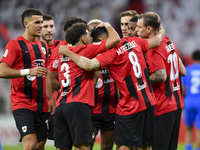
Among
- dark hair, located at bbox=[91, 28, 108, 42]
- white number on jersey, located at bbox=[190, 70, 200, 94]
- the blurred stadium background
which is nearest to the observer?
dark hair, located at bbox=[91, 28, 108, 42]

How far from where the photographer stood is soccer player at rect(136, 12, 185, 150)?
4531 mm

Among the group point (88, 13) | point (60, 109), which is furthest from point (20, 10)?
point (60, 109)

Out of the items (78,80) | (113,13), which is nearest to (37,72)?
(78,80)

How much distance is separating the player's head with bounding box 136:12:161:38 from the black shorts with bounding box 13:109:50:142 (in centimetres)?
204

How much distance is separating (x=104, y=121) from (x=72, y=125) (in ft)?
4.87

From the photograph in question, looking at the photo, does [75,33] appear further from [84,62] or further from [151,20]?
[151,20]

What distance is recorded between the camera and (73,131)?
4055 mm

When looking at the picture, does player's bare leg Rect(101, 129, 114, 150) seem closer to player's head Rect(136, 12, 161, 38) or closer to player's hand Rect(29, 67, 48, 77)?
player's hand Rect(29, 67, 48, 77)

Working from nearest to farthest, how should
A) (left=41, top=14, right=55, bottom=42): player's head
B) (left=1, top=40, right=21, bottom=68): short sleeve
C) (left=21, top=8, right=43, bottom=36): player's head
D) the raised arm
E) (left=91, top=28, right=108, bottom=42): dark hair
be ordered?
the raised arm → (left=91, top=28, right=108, bottom=42): dark hair → (left=1, top=40, right=21, bottom=68): short sleeve → (left=21, top=8, right=43, bottom=36): player's head → (left=41, top=14, right=55, bottom=42): player's head

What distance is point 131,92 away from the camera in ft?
13.6

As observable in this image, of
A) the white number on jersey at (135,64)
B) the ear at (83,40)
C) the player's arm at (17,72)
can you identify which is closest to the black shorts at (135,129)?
the white number on jersey at (135,64)

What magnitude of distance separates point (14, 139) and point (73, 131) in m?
6.69

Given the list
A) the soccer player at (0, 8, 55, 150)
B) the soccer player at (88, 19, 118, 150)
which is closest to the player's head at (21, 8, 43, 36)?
the soccer player at (0, 8, 55, 150)

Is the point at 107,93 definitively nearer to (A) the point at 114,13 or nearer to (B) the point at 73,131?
(B) the point at 73,131
